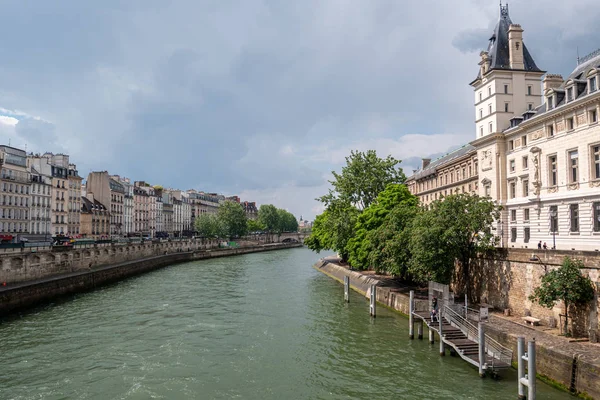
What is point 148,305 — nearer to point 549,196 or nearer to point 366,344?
point 366,344

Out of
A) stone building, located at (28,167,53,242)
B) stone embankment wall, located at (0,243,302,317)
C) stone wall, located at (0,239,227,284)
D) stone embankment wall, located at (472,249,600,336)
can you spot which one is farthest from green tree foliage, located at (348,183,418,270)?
stone building, located at (28,167,53,242)

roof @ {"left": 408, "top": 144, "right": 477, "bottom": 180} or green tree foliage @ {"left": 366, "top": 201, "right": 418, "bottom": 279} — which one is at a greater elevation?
roof @ {"left": 408, "top": 144, "right": 477, "bottom": 180}

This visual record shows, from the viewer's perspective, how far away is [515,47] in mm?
42875

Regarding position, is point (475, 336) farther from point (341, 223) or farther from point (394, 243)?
point (341, 223)

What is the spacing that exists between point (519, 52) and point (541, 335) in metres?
30.6

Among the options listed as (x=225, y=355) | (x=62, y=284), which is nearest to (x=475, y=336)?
(x=225, y=355)

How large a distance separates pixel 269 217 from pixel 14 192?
117m

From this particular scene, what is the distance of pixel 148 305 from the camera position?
3634 centimetres

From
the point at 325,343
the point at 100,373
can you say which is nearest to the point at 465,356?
the point at 325,343

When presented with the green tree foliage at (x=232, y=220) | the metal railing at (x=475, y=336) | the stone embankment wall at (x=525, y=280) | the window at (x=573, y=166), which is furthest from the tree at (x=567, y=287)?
the green tree foliage at (x=232, y=220)

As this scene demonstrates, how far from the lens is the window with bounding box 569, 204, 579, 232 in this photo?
31816 millimetres

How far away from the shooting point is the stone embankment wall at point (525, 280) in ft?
69.0

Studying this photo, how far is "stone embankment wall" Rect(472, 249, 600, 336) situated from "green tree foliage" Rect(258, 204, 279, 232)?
156m

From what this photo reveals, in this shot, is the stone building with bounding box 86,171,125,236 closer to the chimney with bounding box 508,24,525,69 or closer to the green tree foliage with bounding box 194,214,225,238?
the green tree foliage with bounding box 194,214,225,238
